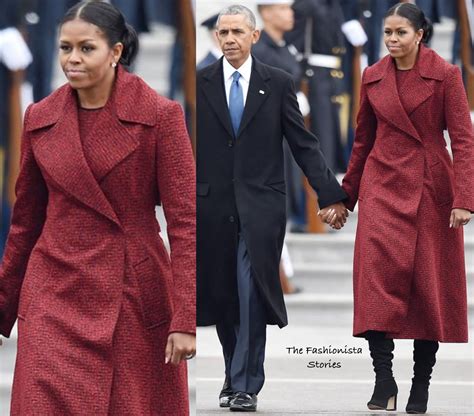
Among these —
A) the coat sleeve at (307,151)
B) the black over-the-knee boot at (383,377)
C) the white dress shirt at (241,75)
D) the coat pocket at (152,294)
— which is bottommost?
the black over-the-knee boot at (383,377)

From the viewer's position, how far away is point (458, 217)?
6.70 meters

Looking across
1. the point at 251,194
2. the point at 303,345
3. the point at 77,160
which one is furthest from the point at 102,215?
the point at 303,345

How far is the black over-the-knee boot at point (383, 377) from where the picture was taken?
22.1 ft

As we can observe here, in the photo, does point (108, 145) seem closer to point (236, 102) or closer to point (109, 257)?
point (109, 257)

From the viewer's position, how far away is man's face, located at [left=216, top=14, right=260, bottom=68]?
271 inches

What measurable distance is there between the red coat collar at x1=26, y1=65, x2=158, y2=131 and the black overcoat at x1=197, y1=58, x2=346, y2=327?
6.12 feet

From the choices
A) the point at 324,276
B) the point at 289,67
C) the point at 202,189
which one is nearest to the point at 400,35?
the point at 202,189

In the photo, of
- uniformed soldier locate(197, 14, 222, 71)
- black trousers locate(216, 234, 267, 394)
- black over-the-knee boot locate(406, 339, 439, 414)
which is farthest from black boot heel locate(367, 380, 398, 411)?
uniformed soldier locate(197, 14, 222, 71)

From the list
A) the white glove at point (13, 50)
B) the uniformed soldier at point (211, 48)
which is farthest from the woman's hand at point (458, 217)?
the white glove at point (13, 50)

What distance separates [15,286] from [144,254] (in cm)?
39

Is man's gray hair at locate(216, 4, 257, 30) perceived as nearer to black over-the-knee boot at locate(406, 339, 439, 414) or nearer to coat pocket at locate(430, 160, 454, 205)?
coat pocket at locate(430, 160, 454, 205)

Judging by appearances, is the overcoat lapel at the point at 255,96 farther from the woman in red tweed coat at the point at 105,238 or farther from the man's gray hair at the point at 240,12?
the woman in red tweed coat at the point at 105,238

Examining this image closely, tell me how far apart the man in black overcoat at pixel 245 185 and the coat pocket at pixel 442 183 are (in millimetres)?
373

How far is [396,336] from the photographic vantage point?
680 centimetres
